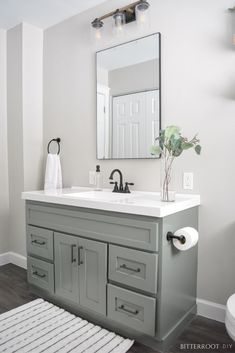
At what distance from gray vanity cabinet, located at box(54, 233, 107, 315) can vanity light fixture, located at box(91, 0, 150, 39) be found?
174 centimetres

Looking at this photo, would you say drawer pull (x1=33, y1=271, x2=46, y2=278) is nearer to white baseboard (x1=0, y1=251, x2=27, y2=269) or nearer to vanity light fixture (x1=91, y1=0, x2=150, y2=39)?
white baseboard (x1=0, y1=251, x2=27, y2=269)

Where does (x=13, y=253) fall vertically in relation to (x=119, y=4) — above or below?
below

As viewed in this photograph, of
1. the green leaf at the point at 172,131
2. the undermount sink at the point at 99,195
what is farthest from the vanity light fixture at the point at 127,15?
the undermount sink at the point at 99,195

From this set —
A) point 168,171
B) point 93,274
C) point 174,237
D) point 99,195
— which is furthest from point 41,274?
point 168,171

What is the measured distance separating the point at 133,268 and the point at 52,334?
2.35 ft

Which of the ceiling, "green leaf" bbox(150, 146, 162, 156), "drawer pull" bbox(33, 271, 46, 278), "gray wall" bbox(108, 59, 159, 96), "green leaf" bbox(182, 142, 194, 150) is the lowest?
"drawer pull" bbox(33, 271, 46, 278)

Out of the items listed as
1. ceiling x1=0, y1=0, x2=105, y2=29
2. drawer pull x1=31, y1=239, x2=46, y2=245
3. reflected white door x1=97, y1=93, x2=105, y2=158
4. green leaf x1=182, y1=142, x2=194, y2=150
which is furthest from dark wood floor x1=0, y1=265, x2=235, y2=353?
ceiling x1=0, y1=0, x2=105, y2=29

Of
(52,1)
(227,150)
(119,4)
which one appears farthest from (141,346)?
(52,1)

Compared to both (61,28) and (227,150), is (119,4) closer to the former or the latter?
(61,28)

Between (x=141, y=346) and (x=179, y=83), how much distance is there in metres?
1.80

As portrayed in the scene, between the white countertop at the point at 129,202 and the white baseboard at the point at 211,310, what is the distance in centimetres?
73

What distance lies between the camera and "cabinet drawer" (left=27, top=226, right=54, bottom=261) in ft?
6.82

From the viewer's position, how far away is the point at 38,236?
2174 millimetres

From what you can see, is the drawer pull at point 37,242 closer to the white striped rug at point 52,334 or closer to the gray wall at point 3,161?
the white striped rug at point 52,334
